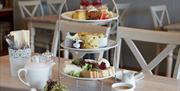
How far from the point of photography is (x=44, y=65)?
150 cm

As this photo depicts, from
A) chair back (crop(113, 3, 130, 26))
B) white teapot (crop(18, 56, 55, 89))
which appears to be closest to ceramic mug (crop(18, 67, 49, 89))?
white teapot (crop(18, 56, 55, 89))

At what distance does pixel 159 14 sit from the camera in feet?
13.0

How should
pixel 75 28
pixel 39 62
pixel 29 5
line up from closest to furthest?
pixel 39 62 < pixel 75 28 < pixel 29 5

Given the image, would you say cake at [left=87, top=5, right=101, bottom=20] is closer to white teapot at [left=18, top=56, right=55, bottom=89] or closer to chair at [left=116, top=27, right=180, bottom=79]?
white teapot at [left=18, top=56, right=55, bottom=89]

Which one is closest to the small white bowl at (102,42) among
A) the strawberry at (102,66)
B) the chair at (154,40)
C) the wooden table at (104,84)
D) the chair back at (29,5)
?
the strawberry at (102,66)

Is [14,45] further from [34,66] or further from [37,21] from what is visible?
[37,21]

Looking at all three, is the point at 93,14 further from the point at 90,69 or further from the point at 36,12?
the point at 36,12

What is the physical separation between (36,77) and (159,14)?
2732 mm

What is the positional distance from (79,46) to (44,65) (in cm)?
19

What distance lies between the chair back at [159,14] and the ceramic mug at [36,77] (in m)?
2.29

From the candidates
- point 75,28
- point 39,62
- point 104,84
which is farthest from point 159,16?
point 39,62

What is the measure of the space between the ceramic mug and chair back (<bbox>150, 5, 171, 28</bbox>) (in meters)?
2.29

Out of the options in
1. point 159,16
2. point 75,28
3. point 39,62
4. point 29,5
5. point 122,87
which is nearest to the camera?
point 122,87

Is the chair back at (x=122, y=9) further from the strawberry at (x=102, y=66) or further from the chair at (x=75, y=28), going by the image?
the strawberry at (x=102, y=66)
